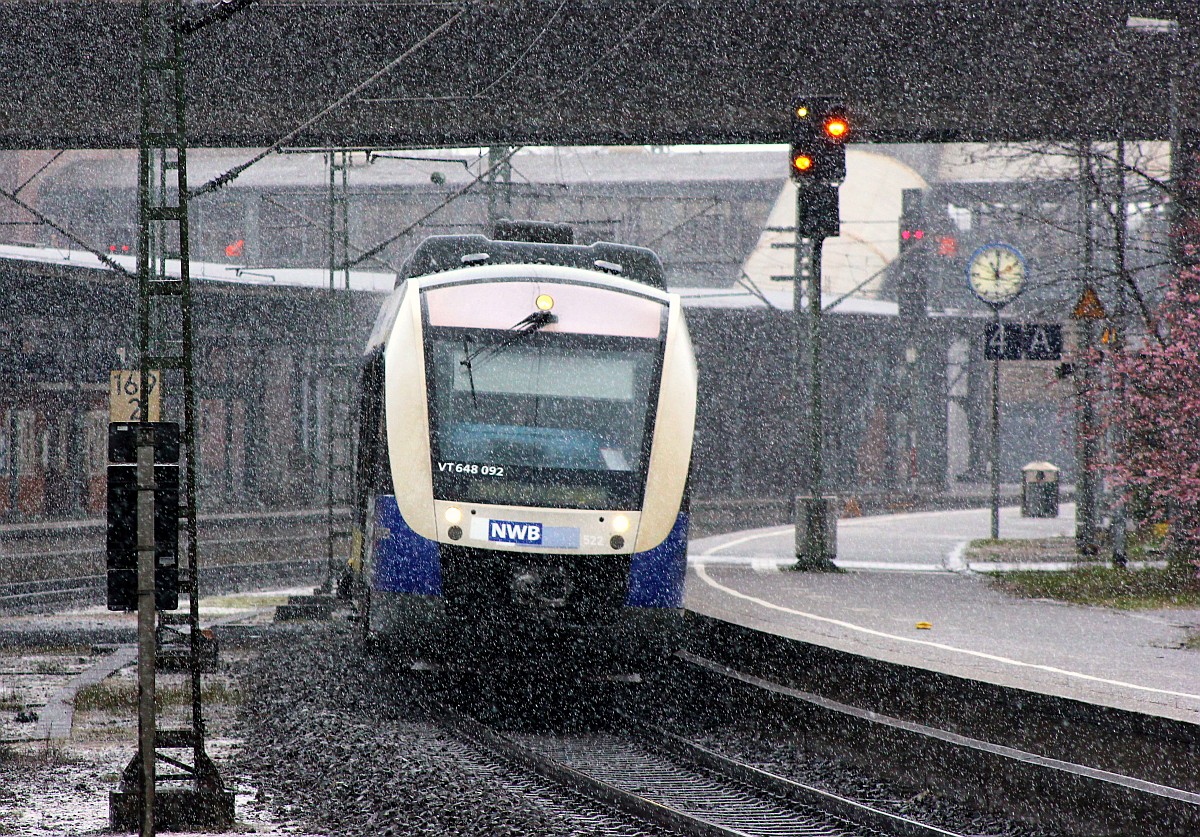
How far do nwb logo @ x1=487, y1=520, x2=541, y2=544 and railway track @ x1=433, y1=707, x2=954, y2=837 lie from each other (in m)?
1.25

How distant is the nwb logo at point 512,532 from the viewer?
10.8m

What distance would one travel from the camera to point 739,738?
1093 cm

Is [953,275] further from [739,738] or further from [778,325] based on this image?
[739,738]

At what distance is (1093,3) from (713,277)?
3615 centimetres

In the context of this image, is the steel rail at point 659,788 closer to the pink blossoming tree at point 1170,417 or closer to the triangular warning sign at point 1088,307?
the pink blossoming tree at point 1170,417

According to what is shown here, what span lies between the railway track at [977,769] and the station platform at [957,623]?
43 centimetres

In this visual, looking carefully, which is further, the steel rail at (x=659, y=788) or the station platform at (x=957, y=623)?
the station platform at (x=957, y=623)

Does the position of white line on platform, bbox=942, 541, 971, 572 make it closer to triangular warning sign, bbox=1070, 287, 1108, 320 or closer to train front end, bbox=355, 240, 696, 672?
triangular warning sign, bbox=1070, 287, 1108, 320

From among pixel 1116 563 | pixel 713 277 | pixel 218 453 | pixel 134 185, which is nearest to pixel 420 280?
pixel 1116 563

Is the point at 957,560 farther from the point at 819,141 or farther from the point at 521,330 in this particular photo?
the point at 521,330

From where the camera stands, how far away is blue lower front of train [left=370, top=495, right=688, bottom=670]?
10.8 metres

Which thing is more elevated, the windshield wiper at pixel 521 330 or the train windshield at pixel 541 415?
the windshield wiper at pixel 521 330

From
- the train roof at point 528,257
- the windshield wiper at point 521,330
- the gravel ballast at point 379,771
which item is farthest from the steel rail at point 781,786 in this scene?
the train roof at point 528,257

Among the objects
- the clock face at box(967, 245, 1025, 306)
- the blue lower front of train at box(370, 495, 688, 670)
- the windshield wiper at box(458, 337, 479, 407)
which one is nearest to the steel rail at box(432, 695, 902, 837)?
the blue lower front of train at box(370, 495, 688, 670)
